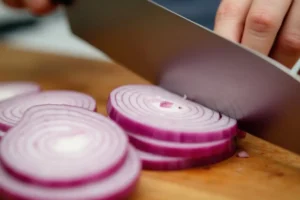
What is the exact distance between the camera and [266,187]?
1.10 m

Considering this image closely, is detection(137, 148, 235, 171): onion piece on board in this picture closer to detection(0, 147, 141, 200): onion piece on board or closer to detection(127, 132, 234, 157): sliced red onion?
detection(127, 132, 234, 157): sliced red onion

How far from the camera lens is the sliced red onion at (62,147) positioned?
905mm

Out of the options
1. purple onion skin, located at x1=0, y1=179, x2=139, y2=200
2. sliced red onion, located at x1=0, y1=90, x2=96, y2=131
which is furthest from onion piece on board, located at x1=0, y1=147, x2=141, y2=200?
sliced red onion, located at x1=0, y1=90, x2=96, y2=131

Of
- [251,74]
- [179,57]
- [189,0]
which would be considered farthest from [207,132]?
[189,0]

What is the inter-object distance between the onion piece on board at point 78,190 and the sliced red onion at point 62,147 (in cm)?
1

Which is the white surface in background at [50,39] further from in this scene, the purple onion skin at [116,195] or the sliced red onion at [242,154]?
the purple onion skin at [116,195]

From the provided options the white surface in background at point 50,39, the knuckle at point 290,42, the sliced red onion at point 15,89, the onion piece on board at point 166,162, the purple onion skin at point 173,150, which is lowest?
the white surface in background at point 50,39

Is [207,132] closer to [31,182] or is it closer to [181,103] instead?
[181,103]

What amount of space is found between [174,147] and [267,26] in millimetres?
444

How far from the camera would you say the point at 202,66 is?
1.32 meters

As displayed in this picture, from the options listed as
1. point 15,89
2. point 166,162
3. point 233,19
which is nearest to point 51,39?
point 15,89

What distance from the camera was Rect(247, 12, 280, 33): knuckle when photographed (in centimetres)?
132

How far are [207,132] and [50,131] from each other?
361 millimetres

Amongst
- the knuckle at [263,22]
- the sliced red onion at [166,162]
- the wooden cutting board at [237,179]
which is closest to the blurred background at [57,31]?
the wooden cutting board at [237,179]
